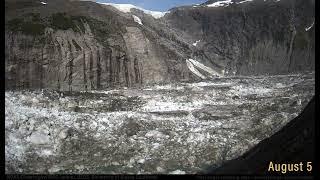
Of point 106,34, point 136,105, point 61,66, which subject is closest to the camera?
point 136,105

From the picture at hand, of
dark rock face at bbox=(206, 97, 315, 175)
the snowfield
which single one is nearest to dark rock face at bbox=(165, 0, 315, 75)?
the snowfield

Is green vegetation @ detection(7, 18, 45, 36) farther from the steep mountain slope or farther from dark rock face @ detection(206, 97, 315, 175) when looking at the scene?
dark rock face @ detection(206, 97, 315, 175)

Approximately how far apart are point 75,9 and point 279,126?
30.8 metres

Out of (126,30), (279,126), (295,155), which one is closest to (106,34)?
(126,30)

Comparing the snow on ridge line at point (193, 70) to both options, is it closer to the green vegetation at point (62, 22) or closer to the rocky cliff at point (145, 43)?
the rocky cliff at point (145, 43)

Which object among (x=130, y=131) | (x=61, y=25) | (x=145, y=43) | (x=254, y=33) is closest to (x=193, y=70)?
(x=145, y=43)

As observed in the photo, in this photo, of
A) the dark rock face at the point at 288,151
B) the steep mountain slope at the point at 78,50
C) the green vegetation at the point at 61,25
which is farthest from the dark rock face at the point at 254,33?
the dark rock face at the point at 288,151

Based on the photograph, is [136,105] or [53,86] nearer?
[136,105]

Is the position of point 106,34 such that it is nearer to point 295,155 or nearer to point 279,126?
point 279,126

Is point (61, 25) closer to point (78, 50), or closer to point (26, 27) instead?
point (78, 50)

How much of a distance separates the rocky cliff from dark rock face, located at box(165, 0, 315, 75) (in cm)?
15

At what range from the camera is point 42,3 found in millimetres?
50562

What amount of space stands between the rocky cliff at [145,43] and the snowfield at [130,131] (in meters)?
7.76

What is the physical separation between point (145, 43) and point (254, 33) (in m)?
28.8
